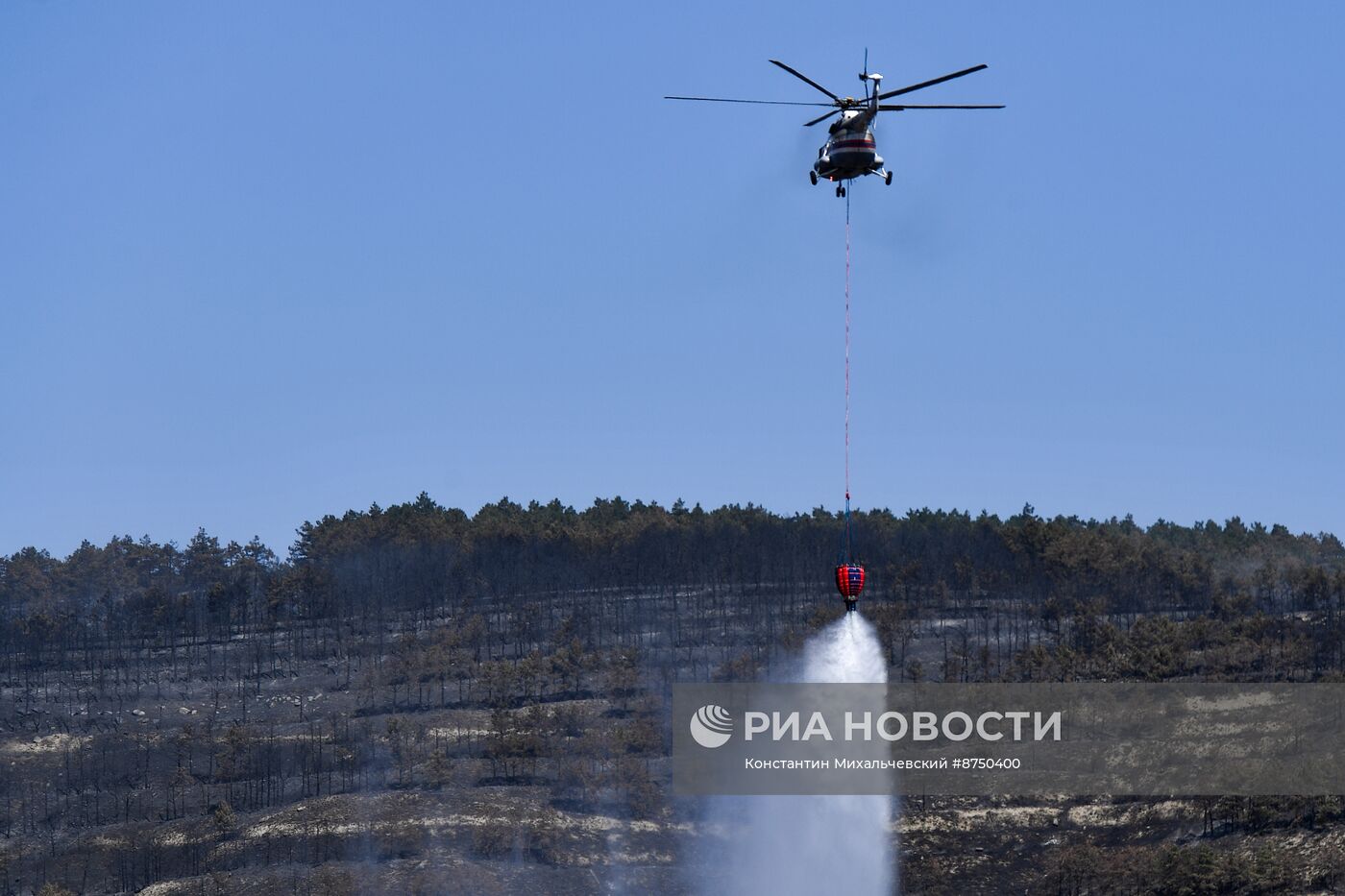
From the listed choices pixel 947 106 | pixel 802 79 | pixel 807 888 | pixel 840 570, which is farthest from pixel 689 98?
pixel 807 888

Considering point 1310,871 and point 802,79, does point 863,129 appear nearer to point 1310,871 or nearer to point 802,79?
point 802,79

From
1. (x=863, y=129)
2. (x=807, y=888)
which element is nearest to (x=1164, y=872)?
(x=807, y=888)

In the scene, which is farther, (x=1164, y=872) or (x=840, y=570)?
(x=1164, y=872)

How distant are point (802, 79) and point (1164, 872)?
120 meters

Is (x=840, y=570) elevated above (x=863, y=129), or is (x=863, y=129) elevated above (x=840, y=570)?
(x=863, y=129)

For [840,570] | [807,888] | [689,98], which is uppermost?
[689,98]

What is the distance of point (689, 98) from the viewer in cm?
9300

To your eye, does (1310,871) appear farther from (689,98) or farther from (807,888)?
(689,98)

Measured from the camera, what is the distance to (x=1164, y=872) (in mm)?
192875

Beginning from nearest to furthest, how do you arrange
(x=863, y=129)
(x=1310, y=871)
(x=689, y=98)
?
1. (x=689, y=98)
2. (x=863, y=129)
3. (x=1310, y=871)

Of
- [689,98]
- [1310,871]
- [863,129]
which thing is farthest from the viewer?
[1310,871]

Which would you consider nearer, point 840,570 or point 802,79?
point 802,79

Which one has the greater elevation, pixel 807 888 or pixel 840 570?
pixel 840 570

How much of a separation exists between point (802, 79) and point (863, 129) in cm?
632
